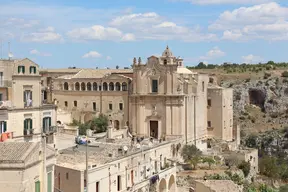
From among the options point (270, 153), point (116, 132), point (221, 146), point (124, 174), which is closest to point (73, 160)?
point (124, 174)

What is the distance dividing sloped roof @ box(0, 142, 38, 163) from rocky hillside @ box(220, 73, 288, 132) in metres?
71.8

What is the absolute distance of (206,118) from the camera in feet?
195

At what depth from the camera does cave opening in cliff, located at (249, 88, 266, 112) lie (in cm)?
9931

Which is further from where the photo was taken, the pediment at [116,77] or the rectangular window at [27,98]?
the pediment at [116,77]

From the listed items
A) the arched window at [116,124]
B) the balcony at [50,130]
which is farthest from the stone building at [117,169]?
the arched window at [116,124]

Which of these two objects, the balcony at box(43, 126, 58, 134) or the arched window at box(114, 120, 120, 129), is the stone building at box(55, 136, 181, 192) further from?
the arched window at box(114, 120, 120, 129)

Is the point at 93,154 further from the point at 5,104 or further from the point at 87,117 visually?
the point at 87,117

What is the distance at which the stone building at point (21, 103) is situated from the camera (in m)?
38.6

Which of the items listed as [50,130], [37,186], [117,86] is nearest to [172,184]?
[50,130]

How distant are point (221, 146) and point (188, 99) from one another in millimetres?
7431

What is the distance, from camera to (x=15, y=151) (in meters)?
22.3

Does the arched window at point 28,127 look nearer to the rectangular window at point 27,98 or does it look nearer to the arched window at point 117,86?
the rectangular window at point 27,98

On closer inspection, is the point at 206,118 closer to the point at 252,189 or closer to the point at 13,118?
the point at 252,189

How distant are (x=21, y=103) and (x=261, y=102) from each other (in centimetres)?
6790
